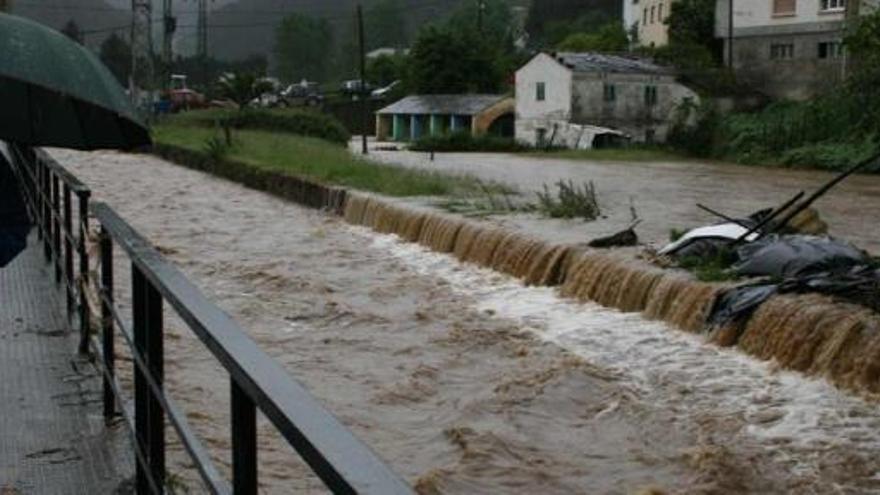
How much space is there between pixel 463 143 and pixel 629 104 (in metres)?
6.85

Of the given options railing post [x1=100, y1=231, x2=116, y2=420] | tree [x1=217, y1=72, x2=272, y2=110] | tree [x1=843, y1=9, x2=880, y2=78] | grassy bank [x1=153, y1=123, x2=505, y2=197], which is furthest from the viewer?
tree [x1=217, y1=72, x2=272, y2=110]

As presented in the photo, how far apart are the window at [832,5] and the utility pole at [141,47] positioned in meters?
22.6

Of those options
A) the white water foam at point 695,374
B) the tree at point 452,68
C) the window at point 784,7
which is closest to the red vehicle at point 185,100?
the tree at point 452,68

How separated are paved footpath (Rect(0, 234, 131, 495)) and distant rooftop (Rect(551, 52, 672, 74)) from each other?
41345 millimetres

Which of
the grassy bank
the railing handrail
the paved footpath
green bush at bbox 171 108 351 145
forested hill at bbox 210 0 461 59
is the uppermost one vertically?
forested hill at bbox 210 0 461 59

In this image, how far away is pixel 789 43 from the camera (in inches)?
1654

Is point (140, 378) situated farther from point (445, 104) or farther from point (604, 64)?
point (445, 104)

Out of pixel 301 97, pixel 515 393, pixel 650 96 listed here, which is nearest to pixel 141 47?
pixel 650 96

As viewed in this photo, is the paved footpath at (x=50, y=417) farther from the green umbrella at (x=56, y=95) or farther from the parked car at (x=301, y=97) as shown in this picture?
the parked car at (x=301, y=97)

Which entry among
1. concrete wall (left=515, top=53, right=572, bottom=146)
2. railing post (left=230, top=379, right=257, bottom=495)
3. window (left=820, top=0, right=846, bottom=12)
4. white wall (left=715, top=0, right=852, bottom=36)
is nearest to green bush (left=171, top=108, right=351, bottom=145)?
concrete wall (left=515, top=53, right=572, bottom=146)

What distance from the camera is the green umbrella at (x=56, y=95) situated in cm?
280

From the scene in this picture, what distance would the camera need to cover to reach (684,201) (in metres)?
19.9

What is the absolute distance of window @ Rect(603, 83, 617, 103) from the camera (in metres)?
46.8

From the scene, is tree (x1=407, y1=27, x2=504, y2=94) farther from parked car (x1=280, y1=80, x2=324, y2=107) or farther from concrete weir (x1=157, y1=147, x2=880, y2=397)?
concrete weir (x1=157, y1=147, x2=880, y2=397)
